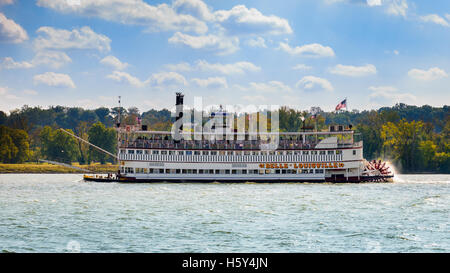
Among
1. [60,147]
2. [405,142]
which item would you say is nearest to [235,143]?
[405,142]

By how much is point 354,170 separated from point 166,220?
4486 centimetres

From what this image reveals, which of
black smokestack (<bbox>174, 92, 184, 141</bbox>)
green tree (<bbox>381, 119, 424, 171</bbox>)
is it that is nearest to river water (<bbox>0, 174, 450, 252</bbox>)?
black smokestack (<bbox>174, 92, 184, 141</bbox>)

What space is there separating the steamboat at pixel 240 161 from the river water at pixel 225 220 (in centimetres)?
994

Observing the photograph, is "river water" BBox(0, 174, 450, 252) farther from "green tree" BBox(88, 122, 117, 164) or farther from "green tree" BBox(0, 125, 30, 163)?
"green tree" BBox(88, 122, 117, 164)

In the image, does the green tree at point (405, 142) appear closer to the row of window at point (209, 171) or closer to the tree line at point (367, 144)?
the tree line at point (367, 144)

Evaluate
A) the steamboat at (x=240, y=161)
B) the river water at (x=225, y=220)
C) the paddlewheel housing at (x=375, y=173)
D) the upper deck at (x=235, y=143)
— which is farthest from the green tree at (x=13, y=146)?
the paddlewheel housing at (x=375, y=173)

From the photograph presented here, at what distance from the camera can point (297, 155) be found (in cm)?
8188

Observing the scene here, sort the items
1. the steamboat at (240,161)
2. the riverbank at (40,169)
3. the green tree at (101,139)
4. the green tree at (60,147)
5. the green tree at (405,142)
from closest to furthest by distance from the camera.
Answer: the steamboat at (240,161)
the riverbank at (40,169)
the green tree at (405,142)
the green tree at (60,147)
the green tree at (101,139)

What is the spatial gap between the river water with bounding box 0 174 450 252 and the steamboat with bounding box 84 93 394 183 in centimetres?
994

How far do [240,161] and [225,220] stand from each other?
3756cm

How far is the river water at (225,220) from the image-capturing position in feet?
114

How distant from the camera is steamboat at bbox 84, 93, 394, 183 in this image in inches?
3194
